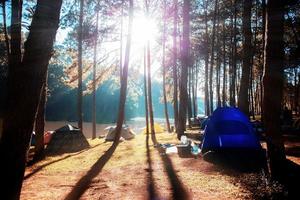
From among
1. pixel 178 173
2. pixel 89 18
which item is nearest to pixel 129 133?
pixel 89 18

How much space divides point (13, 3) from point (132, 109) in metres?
101

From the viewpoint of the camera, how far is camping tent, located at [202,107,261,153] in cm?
1084

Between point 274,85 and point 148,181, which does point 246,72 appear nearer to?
point 274,85

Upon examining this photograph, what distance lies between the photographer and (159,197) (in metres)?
7.03

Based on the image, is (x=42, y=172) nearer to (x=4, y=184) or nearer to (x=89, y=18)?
(x=4, y=184)

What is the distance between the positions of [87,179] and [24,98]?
5.49 meters

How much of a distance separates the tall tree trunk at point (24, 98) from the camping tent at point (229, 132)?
24.8ft

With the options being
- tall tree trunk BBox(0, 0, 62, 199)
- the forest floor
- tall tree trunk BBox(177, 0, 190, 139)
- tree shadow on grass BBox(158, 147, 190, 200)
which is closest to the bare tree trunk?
the forest floor

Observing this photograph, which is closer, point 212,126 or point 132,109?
point 212,126

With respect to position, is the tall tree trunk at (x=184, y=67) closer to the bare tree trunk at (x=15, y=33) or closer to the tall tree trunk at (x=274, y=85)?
the bare tree trunk at (x=15, y=33)

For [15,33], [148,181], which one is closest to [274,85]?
[148,181]

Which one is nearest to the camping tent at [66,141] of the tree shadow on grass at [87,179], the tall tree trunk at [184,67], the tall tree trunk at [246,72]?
the tree shadow on grass at [87,179]

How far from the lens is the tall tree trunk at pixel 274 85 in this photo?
7699mm

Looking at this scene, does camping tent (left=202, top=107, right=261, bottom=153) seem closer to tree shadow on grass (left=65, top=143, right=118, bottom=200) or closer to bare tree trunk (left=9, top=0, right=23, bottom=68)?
tree shadow on grass (left=65, top=143, right=118, bottom=200)
